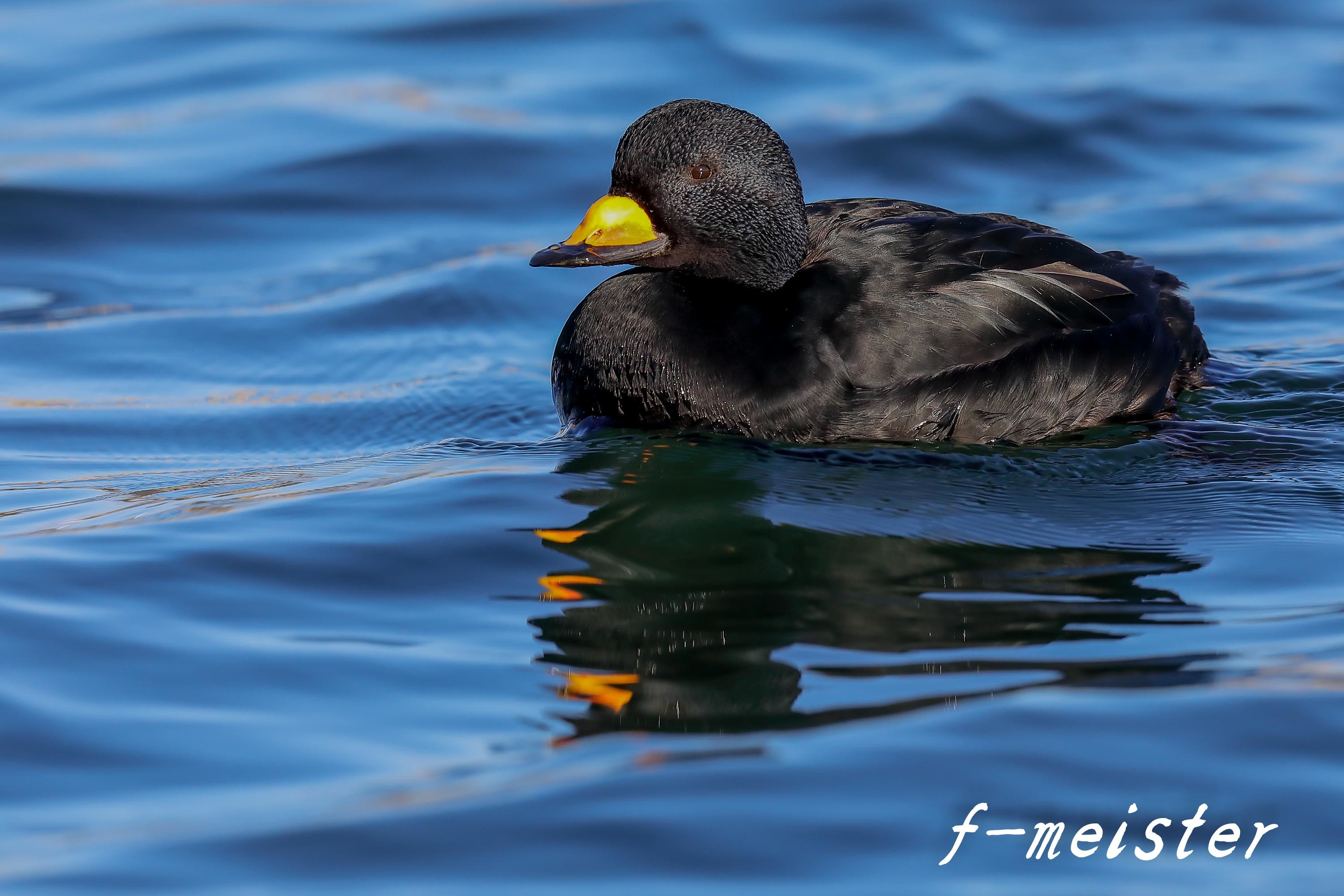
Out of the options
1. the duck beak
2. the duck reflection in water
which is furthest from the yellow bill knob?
the duck reflection in water

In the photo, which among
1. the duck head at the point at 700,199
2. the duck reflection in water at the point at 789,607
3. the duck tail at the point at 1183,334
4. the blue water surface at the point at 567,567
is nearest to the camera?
the blue water surface at the point at 567,567

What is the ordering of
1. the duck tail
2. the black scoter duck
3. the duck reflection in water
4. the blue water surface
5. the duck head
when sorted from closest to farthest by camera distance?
the blue water surface → the duck reflection in water → the black scoter duck → the duck head → the duck tail

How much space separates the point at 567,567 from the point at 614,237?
5.04 ft

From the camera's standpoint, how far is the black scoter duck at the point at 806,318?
5.76 metres

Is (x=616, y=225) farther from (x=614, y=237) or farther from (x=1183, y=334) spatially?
(x=1183, y=334)

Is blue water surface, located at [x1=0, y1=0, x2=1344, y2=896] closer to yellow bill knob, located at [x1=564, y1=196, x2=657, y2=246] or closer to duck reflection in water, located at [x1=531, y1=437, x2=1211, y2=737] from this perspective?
duck reflection in water, located at [x1=531, y1=437, x2=1211, y2=737]

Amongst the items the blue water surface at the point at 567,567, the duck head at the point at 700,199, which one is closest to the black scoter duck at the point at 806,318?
the duck head at the point at 700,199

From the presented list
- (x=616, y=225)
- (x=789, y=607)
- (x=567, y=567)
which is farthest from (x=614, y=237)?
(x=789, y=607)

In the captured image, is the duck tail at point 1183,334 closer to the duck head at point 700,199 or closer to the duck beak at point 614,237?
the duck head at point 700,199

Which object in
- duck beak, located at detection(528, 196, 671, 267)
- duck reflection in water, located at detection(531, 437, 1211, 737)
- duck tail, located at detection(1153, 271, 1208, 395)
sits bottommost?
duck reflection in water, located at detection(531, 437, 1211, 737)

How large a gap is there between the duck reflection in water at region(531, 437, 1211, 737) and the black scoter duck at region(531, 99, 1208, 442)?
1.03 ft

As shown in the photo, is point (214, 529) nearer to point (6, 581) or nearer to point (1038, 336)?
point (6, 581)

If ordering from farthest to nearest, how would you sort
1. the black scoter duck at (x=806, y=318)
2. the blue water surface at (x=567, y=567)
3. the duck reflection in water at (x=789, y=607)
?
the black scoter duck at (x=806, y=318) → the duck reflection in water at (x=789, y=607) → the blue water surface at (x=567, y=567)

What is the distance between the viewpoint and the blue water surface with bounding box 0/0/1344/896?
3.41 m
